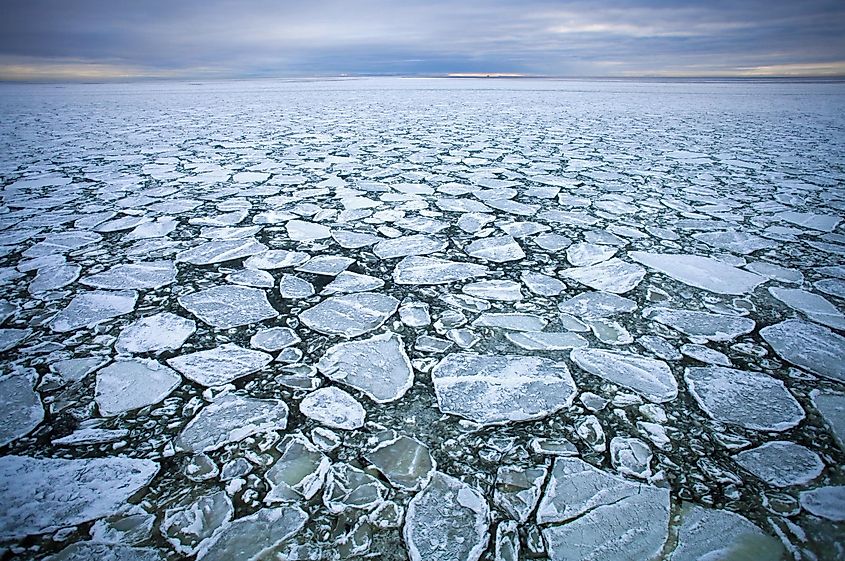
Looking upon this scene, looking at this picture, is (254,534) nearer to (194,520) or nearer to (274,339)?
(194,520)

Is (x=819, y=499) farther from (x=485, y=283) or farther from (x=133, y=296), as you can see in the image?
(x=133, y=296)

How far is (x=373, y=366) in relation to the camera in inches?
45.6

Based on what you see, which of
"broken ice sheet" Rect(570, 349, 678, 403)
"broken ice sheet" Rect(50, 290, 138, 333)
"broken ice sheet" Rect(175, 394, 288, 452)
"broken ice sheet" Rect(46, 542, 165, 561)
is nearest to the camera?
"broken ice sheet" Rect(46, 542, 165, 561)

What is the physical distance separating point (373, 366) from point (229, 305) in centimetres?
63

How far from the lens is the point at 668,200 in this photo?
9.00 ft

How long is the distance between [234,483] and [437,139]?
16.4 feet

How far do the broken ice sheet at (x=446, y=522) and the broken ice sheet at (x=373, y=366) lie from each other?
0.28m

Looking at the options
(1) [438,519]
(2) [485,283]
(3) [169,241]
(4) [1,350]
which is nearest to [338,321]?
(2) [485,283]

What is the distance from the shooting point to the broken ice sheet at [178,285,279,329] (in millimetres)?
1369

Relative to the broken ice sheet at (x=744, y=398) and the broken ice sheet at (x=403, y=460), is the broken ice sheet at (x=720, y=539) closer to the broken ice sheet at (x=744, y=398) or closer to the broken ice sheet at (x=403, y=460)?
the broken ice sheet at (x=744, y=398)

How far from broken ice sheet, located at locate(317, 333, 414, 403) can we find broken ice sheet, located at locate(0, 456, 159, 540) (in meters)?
0.45

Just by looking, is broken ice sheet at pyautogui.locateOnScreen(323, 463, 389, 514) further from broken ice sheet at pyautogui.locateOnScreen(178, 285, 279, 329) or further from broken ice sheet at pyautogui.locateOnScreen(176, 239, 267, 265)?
broken ice sheet at pyautogui.locateOnScreen(176, 239, 267, 265)

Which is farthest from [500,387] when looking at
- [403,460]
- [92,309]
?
[92,309]

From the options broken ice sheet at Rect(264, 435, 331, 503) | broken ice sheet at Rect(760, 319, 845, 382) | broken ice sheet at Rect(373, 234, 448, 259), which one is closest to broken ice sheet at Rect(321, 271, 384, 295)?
broken ice sheet at Rect(373, 234, 448, 259)
